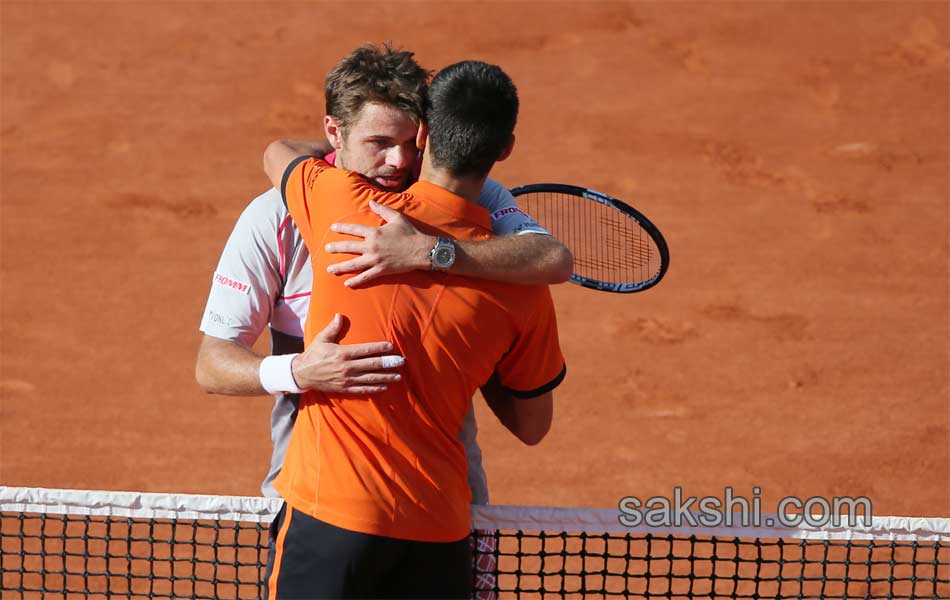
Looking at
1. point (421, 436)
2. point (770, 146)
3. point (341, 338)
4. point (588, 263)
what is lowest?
point (421, 436)

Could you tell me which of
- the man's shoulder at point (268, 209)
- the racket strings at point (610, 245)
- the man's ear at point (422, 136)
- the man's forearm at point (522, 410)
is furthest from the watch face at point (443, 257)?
the racket strings at point (610, 245)

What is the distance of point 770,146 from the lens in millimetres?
10461

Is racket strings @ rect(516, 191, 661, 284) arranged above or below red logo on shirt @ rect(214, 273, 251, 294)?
above

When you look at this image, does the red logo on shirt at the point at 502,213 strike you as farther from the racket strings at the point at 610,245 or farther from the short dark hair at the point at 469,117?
the racket strings at the point at 610,245

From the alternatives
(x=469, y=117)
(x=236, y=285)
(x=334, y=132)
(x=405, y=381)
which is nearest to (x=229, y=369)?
(x=236, y=285)

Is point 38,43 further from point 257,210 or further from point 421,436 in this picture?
point 421,436

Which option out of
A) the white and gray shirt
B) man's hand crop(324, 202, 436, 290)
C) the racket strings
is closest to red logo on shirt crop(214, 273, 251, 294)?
the white and gray shirt

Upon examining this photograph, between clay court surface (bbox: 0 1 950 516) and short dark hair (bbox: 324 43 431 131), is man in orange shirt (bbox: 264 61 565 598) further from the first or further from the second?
clay court surface (bbox: 0 1 950 516)

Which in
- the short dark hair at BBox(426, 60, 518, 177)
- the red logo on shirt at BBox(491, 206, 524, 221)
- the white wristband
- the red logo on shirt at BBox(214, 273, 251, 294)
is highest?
the short dark hair at BBox(426, 60, 518, 177)

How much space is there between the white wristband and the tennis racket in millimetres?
1087

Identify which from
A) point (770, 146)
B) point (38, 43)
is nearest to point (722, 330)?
point (770, 146)

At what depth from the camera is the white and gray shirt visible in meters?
3.29

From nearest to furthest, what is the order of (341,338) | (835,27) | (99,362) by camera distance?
1. (341,338)
2. (99,362)
3. (835,27)

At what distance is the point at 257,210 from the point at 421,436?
97cm
